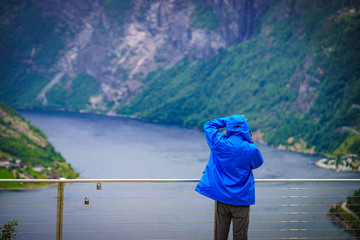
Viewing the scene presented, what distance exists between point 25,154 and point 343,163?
30.4 m

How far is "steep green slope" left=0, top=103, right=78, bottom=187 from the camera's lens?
118ft

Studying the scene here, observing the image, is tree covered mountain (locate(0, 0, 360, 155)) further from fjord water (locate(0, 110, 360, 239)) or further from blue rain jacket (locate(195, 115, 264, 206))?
blue rain jacket (locate(195, 115, 264, 206))

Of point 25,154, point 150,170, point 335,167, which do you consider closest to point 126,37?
Answer: point 25,154

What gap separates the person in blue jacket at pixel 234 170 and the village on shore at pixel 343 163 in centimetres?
4264

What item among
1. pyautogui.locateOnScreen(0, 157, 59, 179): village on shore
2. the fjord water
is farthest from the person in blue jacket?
pyautogui.locateOnScreen(0, 157, 59, 179): village on shore

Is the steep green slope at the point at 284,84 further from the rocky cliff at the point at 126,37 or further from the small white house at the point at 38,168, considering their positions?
the small white house at the point at 38,168

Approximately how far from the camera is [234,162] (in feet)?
8.27

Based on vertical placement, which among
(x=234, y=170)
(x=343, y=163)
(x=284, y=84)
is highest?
(x=284, y=84)

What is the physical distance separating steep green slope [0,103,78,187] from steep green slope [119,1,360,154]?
1052 inches

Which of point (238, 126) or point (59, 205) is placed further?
point (59, 205)

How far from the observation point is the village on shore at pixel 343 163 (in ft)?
142

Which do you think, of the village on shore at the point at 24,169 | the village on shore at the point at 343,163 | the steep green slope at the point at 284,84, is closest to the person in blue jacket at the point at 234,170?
the village on shore at the point at 24,169

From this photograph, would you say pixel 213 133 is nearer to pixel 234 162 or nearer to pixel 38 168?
pixel 234 162

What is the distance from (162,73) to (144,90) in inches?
201
